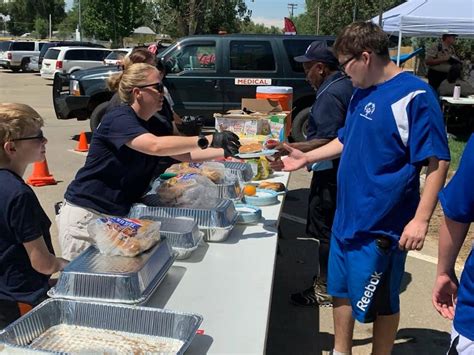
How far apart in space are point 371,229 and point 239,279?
679 mm

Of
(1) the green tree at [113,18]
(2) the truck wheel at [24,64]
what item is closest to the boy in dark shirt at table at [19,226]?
(2) the truck wheel at [24,64]

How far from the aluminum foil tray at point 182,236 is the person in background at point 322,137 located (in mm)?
897

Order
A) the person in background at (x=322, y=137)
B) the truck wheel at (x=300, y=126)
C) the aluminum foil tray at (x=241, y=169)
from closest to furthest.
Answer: the person in background at (x=322, y=137) → the aluminum foil tray at (x=241, y=169) → the truck wheel at (x=300, y=126)

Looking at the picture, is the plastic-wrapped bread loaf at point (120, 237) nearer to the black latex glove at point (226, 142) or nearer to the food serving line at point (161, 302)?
the food serving line at point (161, 302)

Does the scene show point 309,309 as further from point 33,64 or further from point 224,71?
point 33,64

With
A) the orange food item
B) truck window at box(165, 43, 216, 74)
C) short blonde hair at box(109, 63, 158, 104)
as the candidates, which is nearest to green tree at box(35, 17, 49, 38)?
truck window at box(165, 43, 216, 74)

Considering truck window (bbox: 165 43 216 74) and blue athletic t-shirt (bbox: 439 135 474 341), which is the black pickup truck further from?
blue athletic t-shirt (bbox: 439 135 474 341)

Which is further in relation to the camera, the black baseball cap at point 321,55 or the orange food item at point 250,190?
the black baseball cap at point 321,55

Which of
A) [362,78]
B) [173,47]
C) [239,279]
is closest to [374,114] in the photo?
[362,78]

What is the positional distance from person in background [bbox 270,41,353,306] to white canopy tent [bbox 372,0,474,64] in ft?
26.8

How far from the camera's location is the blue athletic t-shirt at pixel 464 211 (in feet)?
5.41

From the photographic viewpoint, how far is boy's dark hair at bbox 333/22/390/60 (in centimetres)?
238

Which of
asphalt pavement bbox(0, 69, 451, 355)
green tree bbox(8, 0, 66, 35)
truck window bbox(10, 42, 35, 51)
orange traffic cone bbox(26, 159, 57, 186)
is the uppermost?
green tree bbox(8, 0, 66, 35)

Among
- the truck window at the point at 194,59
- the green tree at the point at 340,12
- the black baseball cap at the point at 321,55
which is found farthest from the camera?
the green tree at the point at 340,12
